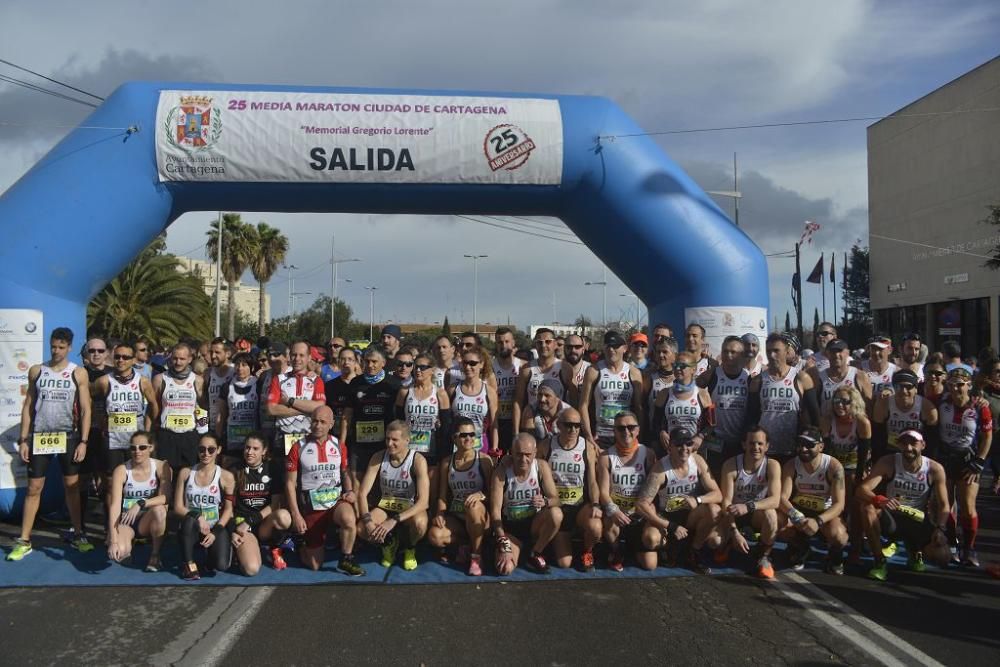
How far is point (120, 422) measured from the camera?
607cm

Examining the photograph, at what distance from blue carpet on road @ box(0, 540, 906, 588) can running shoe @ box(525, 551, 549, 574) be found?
0.06m

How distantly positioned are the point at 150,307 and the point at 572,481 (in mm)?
19306

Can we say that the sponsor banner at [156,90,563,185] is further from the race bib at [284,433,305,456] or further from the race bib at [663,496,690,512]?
the race bib at [663,496,690,512]

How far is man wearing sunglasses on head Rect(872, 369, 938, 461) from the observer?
575cm

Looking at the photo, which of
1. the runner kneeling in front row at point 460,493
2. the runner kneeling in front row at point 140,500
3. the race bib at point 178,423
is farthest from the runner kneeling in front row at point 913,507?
the race bib at point 178,423

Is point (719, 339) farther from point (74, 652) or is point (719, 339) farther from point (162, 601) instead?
point (74, 652)

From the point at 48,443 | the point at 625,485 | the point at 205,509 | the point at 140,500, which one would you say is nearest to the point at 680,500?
the point at 625,485

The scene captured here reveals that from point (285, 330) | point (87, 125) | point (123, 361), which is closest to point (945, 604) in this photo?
point (123, 361)

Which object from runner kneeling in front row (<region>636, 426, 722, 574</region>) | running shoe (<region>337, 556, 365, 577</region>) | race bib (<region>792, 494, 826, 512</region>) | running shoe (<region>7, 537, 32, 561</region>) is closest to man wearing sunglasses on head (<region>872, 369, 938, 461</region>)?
race bib (<region>792, 494, 826, 512</region>)

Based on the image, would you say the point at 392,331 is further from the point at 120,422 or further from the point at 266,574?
the point at 266,574

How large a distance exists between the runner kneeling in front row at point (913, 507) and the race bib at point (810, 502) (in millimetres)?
295

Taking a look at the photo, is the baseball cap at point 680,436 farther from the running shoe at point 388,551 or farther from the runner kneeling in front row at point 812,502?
the running shoe at point 388,551

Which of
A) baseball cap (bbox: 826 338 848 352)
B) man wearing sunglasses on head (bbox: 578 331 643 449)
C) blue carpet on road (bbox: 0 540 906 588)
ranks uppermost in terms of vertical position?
baseball cap (bbox: 826 338 848 352)

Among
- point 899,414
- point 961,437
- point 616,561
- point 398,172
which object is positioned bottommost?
point 616,561
